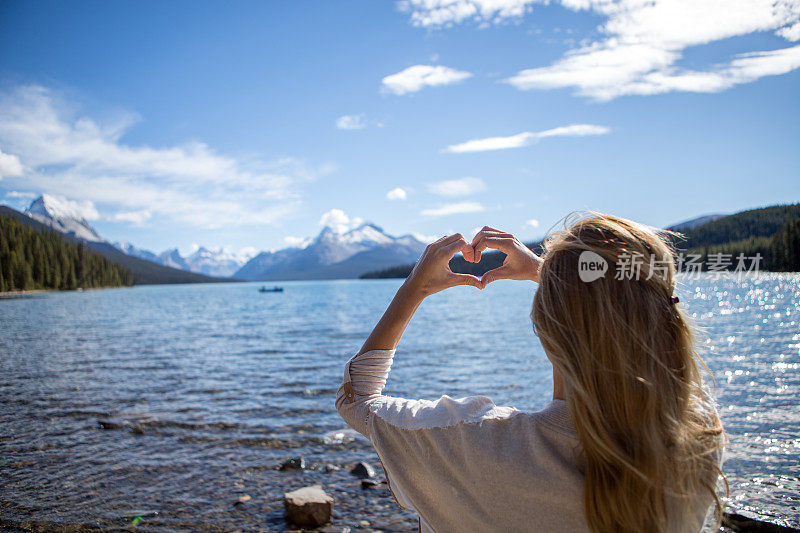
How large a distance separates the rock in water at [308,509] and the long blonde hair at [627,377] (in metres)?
6.84

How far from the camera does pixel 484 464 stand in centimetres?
152

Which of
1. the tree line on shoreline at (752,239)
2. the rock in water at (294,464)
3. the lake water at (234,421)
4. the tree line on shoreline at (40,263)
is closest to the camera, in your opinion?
the lake water at (234,421)

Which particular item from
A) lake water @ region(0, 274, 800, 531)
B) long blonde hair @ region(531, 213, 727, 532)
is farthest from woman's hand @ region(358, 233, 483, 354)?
lake water @ region(0, 274, 800, 531)

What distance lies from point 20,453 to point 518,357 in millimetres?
18820

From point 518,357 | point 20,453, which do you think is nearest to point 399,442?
point 20,453

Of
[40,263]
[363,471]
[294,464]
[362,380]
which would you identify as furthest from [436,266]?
[40,263]

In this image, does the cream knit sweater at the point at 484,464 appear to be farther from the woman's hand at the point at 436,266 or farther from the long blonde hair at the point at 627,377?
the woman's hand at the point at 436,266

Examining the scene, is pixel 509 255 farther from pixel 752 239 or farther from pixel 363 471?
pixel 752 239

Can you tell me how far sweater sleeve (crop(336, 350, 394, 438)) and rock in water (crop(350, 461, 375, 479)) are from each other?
7.99m

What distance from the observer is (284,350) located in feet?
89.5

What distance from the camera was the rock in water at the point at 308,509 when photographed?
24.1ft

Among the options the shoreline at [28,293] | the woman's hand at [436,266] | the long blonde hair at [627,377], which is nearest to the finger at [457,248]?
the woman's hand at [436,266]

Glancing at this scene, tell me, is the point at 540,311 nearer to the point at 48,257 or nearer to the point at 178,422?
the point at 178,422

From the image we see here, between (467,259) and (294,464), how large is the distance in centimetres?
893
